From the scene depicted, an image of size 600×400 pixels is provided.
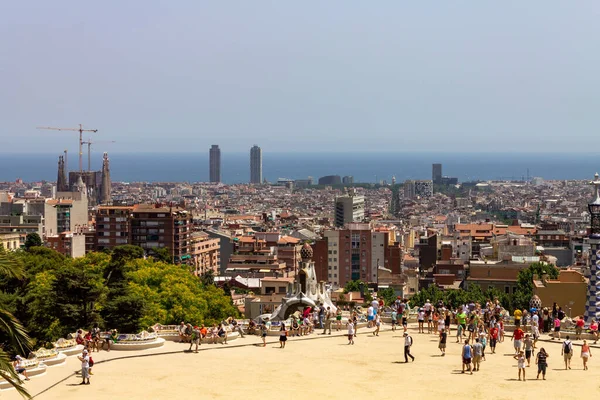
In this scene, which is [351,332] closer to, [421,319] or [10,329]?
[421,319]

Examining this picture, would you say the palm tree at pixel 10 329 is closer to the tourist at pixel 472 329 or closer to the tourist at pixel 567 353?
the tourist at pixel 567 353

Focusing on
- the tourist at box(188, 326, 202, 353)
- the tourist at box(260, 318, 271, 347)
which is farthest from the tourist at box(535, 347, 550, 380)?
the tourist at box(188, 326, 202, 353)

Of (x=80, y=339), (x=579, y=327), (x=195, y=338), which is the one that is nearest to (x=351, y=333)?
(x=195, y=338)

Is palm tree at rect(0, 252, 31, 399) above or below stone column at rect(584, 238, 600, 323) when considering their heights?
above

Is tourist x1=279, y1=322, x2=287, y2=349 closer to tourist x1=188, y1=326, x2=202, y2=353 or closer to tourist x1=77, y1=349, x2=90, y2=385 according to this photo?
tourist x1=188, y1=326, x2=202, y2=353

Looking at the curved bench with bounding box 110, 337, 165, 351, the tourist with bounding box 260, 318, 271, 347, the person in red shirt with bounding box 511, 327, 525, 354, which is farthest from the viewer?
the tourist with bounding box 260, 318, 271, 347

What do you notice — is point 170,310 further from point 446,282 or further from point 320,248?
point 320,248

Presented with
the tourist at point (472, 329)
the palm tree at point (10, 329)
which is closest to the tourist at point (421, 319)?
the tourist at point (472, 329)
